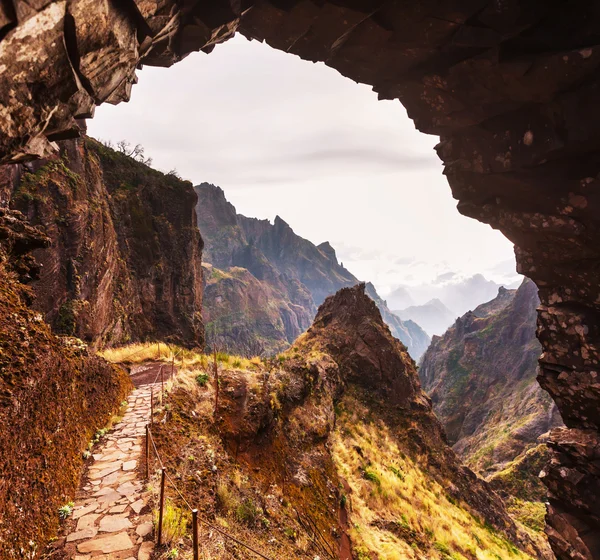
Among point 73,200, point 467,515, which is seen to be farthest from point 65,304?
point 467,515

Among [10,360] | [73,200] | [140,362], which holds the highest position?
[73,200]

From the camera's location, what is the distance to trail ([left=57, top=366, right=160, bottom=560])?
15.4 feet

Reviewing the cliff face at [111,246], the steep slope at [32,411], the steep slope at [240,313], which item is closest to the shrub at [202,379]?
the steep slope at [32,411]

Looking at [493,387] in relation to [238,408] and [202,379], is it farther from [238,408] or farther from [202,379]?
[202,379]

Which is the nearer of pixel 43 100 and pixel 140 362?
pixel 43 100

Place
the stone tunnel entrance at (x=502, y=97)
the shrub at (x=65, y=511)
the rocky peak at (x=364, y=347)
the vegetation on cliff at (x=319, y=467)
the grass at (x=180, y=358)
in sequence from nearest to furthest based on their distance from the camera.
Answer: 1. the shrub at (x=65, y=511)
2. the vegetation on cliff at (x=319, y=467)
3. the stone tunnel entrance at (x=502, y=97)
4. the grass at (x=180, y=358)
5. the rocky peak at (x=364, y=347)

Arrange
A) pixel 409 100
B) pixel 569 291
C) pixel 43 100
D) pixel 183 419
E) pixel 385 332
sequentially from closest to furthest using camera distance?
pixel 43 100 → pixel 183 419 → pixel 569 291 → pixel 409 100 → pixel 385 332

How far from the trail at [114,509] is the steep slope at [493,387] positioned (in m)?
55.3

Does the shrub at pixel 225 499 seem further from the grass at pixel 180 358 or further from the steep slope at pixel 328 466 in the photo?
the grass at pixel 180 358

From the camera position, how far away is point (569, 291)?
13953mm

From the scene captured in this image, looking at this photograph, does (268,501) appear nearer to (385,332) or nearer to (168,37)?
(168,37)

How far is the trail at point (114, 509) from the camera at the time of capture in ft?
15.4

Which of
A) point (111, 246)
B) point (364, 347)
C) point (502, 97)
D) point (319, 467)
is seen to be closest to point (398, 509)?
point (319, 467)

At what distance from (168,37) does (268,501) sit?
608 inches
